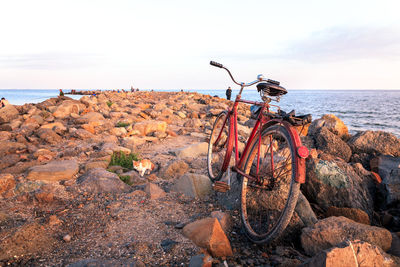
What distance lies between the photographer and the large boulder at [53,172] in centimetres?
434

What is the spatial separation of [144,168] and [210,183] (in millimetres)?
1491

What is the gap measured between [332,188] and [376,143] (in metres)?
3.47

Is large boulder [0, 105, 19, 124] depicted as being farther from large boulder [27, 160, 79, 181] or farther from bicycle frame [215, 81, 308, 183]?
bicycle frame [215, 81, 308, 183]

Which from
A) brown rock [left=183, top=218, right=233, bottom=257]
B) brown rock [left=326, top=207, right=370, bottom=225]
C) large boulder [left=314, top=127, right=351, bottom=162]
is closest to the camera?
brown rock [left=183, top=218, right=233, bottom=257]

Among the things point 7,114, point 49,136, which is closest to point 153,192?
point 49,136

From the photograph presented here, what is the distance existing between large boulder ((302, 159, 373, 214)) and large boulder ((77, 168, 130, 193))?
2.92m

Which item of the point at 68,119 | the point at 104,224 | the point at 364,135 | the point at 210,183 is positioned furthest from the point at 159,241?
the point at 68,119

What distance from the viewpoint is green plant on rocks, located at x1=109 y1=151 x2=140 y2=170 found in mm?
5465

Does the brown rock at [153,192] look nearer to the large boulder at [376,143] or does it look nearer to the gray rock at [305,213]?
the gray rock at [305,213]

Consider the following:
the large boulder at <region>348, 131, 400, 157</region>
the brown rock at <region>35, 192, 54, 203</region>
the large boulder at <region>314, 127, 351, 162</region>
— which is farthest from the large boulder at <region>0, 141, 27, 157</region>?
the large boulder at <region>348, 131, 400, 157</region>

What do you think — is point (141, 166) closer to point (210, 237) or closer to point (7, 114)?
point (210, 237)

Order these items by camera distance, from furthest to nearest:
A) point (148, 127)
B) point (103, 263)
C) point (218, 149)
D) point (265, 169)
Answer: point (148, 127) < point (218, 149) < point (265, 169) < point (103, 263)

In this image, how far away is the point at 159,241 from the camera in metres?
2.76

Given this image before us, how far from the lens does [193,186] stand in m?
4.12
